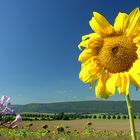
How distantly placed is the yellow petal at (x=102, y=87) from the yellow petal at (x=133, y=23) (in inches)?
14.0

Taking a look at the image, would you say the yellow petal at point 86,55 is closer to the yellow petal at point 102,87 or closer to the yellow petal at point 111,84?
the yellow petal at point 102,87

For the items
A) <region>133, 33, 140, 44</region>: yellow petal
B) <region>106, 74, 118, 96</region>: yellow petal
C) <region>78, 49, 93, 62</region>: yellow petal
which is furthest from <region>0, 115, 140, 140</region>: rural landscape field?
<region>133, 33, 140, 44</region>: yellow petal

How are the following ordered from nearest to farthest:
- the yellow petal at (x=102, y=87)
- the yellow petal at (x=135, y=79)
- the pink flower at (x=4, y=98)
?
the yellow petal at (x=135, y=79) < the yellow petal at (x=102, y=87) < the pink flower at (x=4, y=98)

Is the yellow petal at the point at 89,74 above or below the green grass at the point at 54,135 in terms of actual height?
below

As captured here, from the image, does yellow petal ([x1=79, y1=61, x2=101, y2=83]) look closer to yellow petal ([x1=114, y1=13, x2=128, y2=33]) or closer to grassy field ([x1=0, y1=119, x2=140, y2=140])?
yellow petal ([x1=114, y1=13, x2=128, y2=33])

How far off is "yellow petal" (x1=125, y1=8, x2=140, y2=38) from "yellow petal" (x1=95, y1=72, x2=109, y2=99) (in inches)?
14.0

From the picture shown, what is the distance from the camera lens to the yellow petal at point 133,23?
2.73 m

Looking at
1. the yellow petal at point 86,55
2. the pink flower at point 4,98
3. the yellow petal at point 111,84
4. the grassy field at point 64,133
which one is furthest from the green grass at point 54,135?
the yellow petal at point 111,84

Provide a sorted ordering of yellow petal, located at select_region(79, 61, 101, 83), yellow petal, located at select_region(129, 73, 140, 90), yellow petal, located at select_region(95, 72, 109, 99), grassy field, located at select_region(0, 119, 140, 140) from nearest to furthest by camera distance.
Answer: yellow petal, located at select_region(129, 73, 140, 90) → yellow petal, located at select_region(95, 72, 109, 99) → yellow petal, located at select_region(79, 61, 101, 83) → grassy field, located at select_region(0, 119, 140, 140)

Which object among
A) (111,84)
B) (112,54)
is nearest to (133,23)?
(112,54)

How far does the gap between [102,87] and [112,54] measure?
255mm

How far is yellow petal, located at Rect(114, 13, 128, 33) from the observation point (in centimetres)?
295

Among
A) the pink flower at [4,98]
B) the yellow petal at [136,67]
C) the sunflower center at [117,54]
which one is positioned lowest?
the yellow petal at [136,67]

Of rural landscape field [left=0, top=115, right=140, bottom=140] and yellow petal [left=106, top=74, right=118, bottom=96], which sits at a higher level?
rural landscape field [left=0, top=115, right=140, bottom=140]
